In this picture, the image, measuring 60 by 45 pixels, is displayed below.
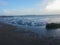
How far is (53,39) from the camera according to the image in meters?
9.32

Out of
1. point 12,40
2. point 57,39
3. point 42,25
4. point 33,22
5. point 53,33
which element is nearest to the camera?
point 12,40

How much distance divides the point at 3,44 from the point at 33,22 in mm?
5081

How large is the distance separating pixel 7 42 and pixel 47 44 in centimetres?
218

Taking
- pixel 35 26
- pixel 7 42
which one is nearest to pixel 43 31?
pixel 35 26

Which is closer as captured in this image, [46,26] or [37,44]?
[37,44]

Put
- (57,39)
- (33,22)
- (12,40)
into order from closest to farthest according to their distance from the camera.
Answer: (12,40)
(57,39)
(33,22)

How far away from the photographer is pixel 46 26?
11266 mm

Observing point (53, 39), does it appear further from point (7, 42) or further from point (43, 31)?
point (7, 42)

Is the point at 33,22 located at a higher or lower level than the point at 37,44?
higher

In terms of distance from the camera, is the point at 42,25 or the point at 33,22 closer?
the point at 42,25

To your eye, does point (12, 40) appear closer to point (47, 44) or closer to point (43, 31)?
point (47, 44)

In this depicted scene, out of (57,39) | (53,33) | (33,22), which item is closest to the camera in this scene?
(57,39)

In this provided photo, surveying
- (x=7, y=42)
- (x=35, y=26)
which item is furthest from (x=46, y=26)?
(x=7, y=42)

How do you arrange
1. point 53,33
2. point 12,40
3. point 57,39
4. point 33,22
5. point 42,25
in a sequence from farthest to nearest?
point 33,22
point 42,25
point 53,33
point 57,39
point 12,40
